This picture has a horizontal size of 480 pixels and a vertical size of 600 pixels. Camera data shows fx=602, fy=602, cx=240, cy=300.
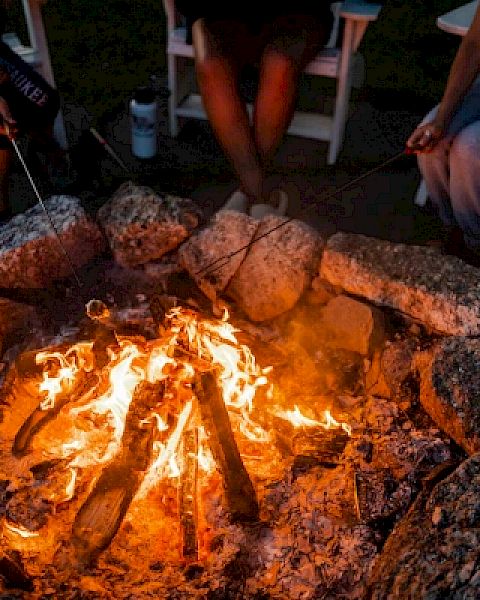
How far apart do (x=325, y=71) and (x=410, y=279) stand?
1707 millimetres

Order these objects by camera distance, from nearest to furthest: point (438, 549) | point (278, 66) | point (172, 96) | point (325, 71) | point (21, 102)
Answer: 1. point (438, 549)
2. point (278, 66)
3. point (21, 102)
4. point (325, 71)
5. point (172, 96)

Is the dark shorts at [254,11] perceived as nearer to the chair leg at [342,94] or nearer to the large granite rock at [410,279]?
the chair leg at [342,94]

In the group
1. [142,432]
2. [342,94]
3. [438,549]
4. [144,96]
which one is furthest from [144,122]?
[438,549]

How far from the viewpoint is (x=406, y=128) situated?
4.20 m

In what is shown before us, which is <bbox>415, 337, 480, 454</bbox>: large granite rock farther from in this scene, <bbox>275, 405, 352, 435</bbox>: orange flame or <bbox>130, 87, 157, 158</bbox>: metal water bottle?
<bbox>130, 87, 157, 158</bbox>: metal water bottle

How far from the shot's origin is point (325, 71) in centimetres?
346

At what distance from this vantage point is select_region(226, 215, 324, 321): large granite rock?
2449mm

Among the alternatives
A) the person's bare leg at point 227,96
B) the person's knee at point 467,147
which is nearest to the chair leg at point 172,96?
the person's bare leg at point 227,96

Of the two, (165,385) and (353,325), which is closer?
(165,385)

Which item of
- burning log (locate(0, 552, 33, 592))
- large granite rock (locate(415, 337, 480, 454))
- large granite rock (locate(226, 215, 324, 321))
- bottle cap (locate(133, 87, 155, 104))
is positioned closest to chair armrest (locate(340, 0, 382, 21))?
bottle cap (locate(133, 87, 155, 104))

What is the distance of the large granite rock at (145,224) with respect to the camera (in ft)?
8.38

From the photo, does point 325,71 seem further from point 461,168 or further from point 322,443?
point 322,443

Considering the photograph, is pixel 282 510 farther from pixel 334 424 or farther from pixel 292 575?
pixel 334 424

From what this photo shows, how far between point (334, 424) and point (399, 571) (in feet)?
2.15
